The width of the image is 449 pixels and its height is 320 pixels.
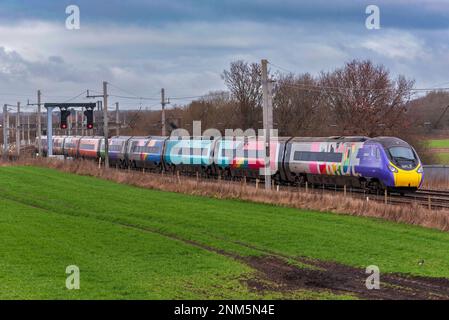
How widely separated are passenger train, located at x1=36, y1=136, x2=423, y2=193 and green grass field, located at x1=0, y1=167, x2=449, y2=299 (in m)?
6.93

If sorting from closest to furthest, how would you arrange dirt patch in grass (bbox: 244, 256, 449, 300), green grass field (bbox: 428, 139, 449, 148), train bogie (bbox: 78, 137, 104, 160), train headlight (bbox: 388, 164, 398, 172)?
dirt patch in grass (bbox: 244, 256, 449, 300)
train headlight (bbox: 388, 164, 398, 172)
train bogie (bbox: 78, 137, 104, 160)
green grass field (bbox: 428, 139, 449, 148)

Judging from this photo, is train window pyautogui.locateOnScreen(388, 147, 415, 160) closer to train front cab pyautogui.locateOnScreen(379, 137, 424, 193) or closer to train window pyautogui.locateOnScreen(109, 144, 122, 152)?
train front cab pyautogui.locateOnScreen(379, 137, 424, 193)

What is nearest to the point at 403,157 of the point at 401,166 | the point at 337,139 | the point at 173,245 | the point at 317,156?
the point at 401,166

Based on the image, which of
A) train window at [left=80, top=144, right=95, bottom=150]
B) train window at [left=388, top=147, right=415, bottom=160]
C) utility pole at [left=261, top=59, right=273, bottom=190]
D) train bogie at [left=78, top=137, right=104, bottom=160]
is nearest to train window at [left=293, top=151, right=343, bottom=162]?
train window at [left=388, top=147, right=415, bottom=160]

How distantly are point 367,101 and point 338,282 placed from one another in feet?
176

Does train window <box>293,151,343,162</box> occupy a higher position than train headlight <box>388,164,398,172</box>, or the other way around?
train window <box>293,151,343,162</box>

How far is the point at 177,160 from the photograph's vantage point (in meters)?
50.0

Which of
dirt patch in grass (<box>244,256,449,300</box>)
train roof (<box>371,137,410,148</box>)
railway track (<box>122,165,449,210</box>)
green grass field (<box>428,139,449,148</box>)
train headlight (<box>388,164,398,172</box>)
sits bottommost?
dirt patch in grass (<box>244,256,449,300</box>)

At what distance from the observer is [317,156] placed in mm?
35031

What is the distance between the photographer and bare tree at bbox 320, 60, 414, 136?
6222cm

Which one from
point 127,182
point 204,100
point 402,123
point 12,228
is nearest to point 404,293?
point 12,228

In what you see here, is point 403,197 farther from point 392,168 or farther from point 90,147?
point 90,147

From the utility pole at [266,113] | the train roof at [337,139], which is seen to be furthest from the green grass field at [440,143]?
the utility pole at [266,113]
